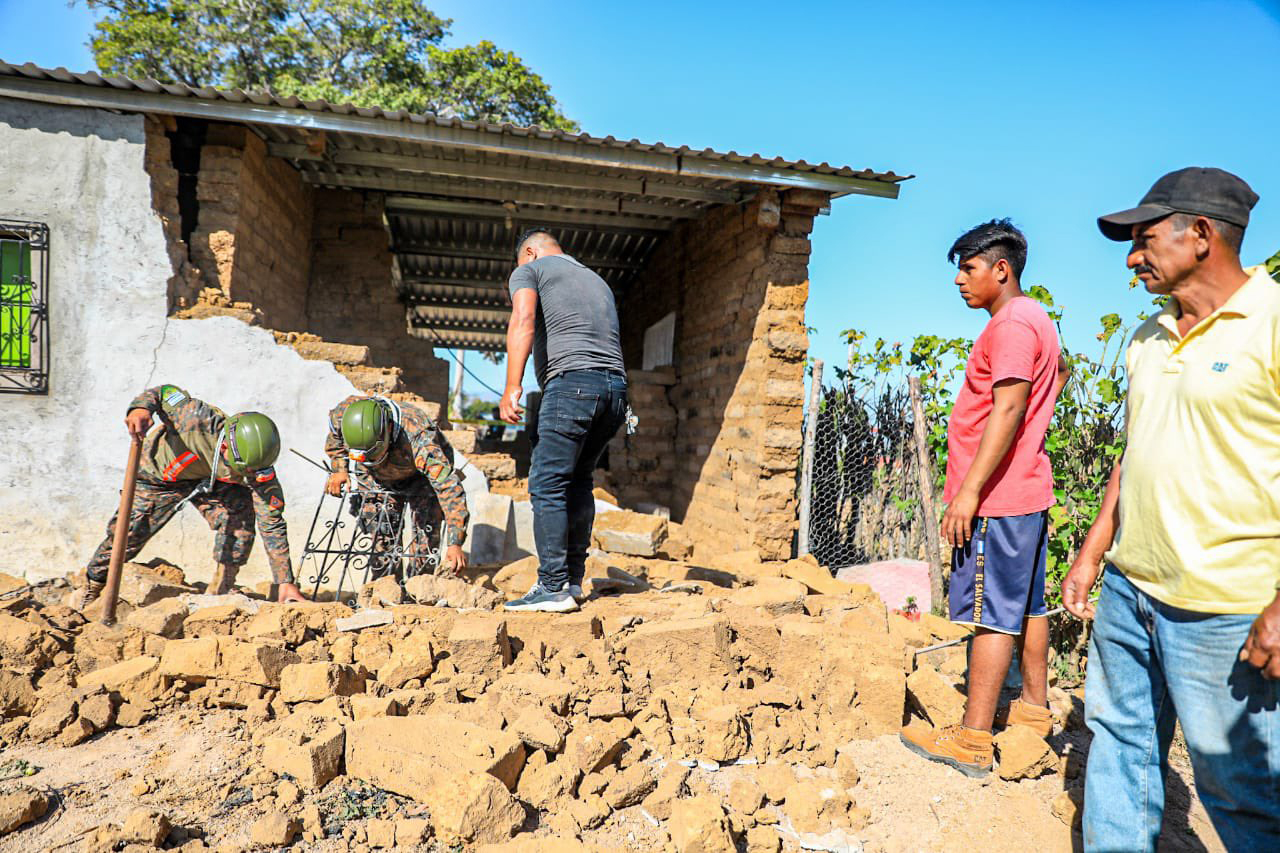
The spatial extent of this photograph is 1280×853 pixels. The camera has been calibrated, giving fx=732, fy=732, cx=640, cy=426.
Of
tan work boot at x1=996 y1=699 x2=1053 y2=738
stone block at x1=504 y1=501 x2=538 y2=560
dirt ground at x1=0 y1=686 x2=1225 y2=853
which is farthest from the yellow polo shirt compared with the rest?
stone block at x1=504 y1=501 x2=538 y2=560

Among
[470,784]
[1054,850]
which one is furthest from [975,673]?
[470,784]

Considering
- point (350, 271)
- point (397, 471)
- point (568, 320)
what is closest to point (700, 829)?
point (568, 320)

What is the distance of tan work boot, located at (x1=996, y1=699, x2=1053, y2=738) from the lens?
270cm

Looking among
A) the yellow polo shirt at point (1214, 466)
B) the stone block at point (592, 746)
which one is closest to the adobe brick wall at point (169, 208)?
the stone block at point (592, 746)

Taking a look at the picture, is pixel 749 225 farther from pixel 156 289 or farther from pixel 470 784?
pixel 470 784

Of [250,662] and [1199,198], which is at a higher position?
[1199,198]

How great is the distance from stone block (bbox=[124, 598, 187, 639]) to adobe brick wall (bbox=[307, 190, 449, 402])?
4581 mm

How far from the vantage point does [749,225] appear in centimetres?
616

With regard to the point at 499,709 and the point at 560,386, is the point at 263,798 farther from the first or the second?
the point at 560,386

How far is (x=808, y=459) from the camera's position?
5.84 m

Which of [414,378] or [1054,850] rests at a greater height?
[414,378]

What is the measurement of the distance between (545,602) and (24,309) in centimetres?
447

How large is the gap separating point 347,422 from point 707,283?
13.6 feet

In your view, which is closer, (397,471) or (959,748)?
(959,748)
